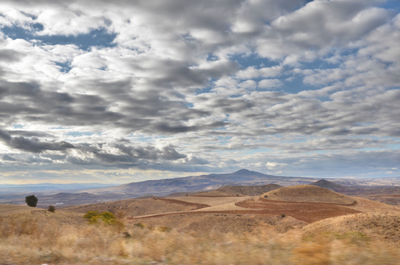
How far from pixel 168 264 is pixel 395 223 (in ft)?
70.3

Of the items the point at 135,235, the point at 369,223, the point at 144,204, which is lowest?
the point at 144,204

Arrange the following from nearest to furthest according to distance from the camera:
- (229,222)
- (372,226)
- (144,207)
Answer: (372,226)
(229,222)
(144,207)

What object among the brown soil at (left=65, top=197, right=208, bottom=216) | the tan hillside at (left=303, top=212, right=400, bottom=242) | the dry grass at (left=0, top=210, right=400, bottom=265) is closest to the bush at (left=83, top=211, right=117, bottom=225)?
the dry grass at (left=0, top=210, right=400, bottom=265)

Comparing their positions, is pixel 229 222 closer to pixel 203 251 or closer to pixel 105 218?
pixel 105 218

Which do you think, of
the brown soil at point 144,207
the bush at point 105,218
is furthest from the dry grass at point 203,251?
the brown soil at point 144,207

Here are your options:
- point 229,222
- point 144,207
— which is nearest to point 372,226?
point 229,222

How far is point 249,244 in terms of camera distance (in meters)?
9.61

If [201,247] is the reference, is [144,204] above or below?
below

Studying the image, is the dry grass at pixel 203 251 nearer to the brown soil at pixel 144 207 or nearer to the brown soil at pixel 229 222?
the brown soil at pixel 229 222

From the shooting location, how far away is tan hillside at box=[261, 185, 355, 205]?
94.1 m

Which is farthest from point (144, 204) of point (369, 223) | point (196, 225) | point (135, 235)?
point (135, 235)

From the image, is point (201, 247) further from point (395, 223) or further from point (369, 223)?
point (369, 223)

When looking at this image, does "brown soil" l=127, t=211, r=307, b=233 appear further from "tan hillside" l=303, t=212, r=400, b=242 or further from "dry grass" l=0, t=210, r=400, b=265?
"dry grass" l=0, t=210, r=400, b=265

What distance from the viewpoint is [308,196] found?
326ft
